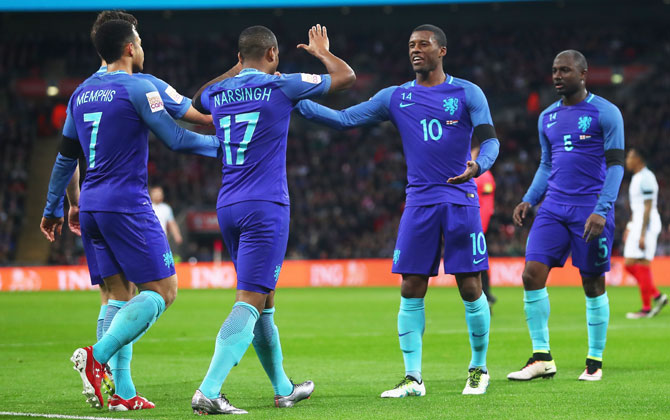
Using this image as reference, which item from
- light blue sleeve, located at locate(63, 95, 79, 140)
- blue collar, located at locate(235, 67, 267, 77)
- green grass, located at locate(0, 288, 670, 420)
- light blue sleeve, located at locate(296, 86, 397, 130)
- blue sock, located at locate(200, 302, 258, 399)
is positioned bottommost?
green grass, located at locate(0, 288, 670, 420)

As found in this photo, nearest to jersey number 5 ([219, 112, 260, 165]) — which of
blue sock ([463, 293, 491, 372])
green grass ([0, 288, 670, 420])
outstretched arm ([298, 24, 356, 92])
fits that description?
outstretched arm ([298, 24, 356, 92])

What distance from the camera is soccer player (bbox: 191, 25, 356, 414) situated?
19.4 ft

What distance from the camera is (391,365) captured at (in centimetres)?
889

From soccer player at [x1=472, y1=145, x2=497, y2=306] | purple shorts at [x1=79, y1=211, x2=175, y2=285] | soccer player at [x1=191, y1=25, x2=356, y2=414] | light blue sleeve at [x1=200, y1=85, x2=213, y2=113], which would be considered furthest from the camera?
soccer player at [x1=472, y1=145, x2=497, y2=306]

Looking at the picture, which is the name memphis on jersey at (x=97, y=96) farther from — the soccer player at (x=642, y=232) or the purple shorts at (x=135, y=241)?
the soccer player at (x=642, y=232)

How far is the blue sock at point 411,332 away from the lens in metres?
6.92

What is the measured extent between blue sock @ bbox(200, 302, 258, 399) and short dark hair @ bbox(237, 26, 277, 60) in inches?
63.1

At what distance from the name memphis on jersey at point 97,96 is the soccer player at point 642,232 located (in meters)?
9.89

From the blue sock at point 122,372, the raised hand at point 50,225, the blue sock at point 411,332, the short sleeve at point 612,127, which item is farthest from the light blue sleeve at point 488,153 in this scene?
the raised hand at point 50,225

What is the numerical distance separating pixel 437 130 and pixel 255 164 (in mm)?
1614

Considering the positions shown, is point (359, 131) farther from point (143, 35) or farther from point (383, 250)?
point (143, 35)

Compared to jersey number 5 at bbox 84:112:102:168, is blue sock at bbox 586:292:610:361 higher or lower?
lower

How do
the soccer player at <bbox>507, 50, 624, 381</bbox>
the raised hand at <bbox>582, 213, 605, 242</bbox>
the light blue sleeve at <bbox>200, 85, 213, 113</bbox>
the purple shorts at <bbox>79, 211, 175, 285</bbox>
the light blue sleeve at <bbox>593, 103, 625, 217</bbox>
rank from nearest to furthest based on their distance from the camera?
the purple shorts at <bbox>79, 211, 175, 285</bbox> → the light blue sleeve at <bbox>200, 85, 213, 113</bbox> → the raised hand at <bbox>582, 213, 605, 242</bbox> → the light blue sleeve at <bbox>593, 103, 625, 217</bbox> → the soccer player at <bbox>507, 50, 624, 381</bbox>

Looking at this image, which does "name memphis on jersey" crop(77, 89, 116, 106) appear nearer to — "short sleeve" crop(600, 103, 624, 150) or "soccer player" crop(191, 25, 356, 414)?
"soccer player" crop(191, 25, 356, 414)
